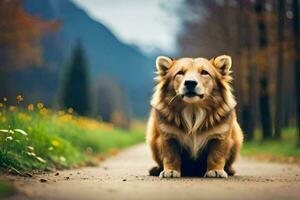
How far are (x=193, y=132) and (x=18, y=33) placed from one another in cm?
1979

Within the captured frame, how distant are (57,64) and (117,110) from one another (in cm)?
2232

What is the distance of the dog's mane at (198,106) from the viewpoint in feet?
30.8

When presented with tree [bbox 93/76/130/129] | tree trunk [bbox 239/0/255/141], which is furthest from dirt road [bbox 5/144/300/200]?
tree [bbox 93/76/130/129]

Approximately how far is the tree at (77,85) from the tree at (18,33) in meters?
22.0

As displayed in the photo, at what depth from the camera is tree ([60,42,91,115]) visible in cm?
5447

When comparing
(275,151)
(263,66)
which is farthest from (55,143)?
(263,66)

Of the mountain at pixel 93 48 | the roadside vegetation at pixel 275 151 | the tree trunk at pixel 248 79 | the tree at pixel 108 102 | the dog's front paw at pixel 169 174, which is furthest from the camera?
the tree at pixel 108 102

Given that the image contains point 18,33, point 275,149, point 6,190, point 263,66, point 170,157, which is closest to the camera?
point 6,190

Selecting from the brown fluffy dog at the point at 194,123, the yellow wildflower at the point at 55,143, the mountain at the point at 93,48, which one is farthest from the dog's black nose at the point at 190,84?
the yellow wildflower at the point at 55,143

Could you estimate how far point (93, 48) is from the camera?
117000 millimetres

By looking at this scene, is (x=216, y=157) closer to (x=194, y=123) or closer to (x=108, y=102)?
(x=194, y=123)

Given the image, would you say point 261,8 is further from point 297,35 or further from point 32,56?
point 32,56

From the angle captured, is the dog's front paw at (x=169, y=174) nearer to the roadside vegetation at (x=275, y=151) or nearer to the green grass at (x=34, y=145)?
the green grass at (x=34, y=145)

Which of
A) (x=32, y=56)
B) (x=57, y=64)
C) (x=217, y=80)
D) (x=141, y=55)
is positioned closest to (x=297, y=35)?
(x=217, y=80)
